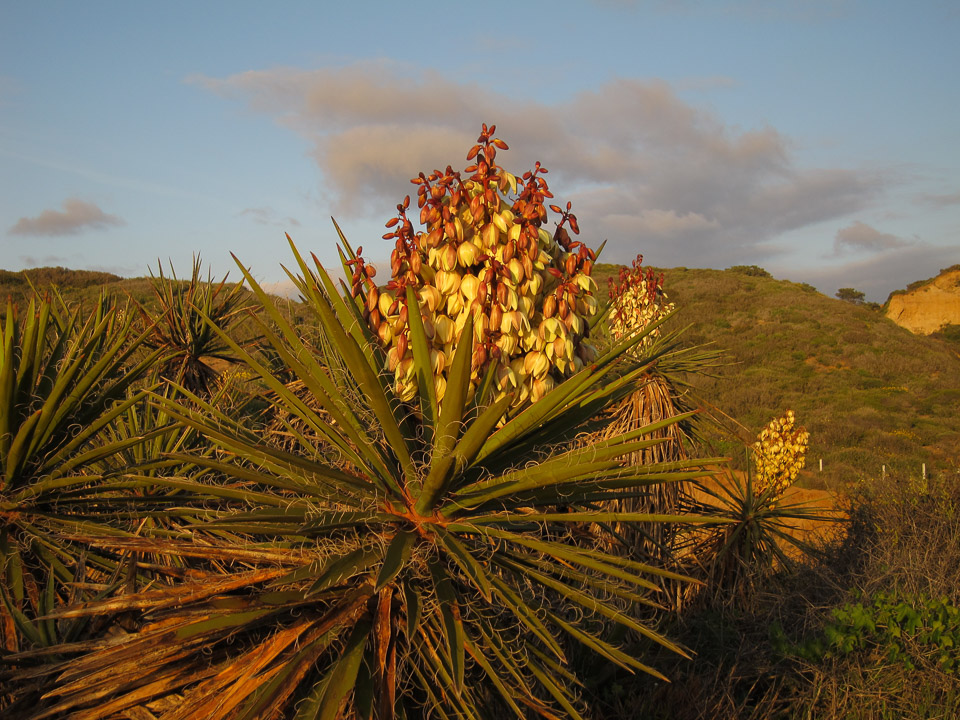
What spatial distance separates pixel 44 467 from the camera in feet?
9.09

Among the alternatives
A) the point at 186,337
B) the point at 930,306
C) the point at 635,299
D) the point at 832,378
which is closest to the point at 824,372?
the point at 832,378

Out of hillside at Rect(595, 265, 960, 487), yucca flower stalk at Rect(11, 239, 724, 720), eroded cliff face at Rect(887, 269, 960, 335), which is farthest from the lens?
eroded cliff face at Rect(887, 269, 960, 335)

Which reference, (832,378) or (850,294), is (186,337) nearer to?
(832,378)

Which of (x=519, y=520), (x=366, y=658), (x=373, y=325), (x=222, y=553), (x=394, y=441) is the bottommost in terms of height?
(x=366, y=658)

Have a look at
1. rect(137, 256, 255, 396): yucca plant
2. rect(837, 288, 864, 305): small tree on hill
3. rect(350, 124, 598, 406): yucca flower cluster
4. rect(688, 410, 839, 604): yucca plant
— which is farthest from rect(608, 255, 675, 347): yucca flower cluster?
rect(837, 288, 864, 305): small tree on hill

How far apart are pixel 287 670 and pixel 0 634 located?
54.6 inches

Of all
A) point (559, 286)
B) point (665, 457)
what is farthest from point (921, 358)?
point (559, 286)

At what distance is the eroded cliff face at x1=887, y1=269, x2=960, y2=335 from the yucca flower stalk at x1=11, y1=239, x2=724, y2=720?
43255 mm

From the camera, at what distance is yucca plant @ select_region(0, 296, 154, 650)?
2.56m

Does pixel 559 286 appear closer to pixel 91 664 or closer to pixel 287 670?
pixel 287 670

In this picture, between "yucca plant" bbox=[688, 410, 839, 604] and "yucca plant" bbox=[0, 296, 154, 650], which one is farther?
"yucca plant" bbox=[688, 410, 839, 604]

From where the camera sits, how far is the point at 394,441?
1927 millimetres

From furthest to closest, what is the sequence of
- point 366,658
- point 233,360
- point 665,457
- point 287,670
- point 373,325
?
point 233,360 → point 665,457 → point 373,325 → point 366,658 → point 287,670

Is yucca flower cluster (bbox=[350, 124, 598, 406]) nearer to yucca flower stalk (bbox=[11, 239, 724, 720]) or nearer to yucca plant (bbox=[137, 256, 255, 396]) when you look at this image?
yucca flower stalk (bbox=[11, 239, 724, 720])
